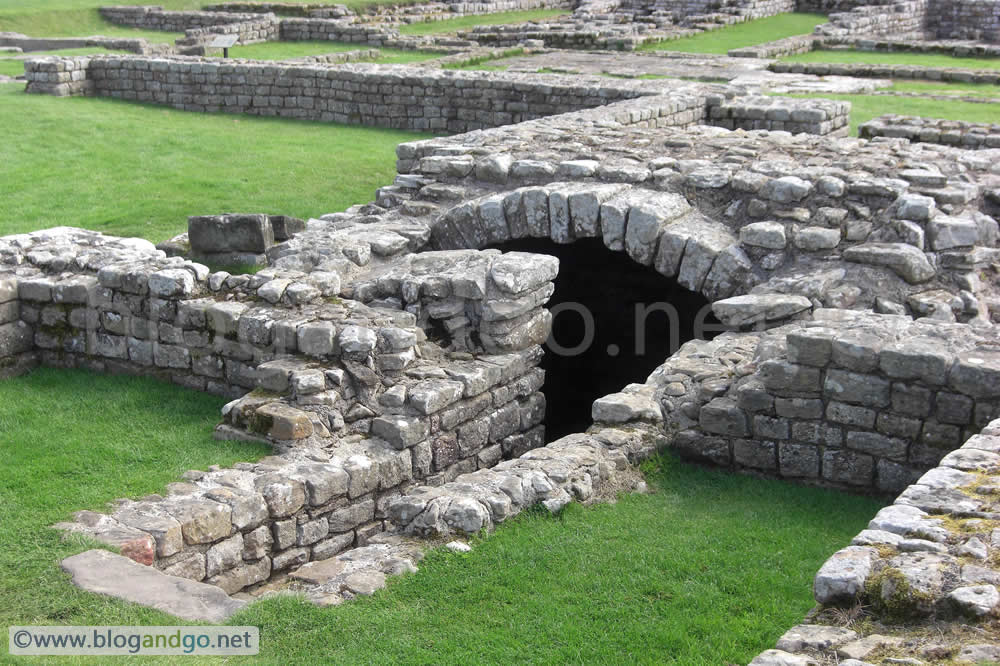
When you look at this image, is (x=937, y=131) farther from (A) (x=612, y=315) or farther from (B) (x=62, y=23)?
(B) (x=62, y=23)

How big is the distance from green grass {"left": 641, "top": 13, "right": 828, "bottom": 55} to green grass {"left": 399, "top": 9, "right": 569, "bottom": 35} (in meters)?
5.65

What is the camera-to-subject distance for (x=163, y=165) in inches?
625

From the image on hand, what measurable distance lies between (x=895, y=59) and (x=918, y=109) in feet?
25.0

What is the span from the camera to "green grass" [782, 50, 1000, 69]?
925 inches

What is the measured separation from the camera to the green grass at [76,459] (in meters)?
5.62

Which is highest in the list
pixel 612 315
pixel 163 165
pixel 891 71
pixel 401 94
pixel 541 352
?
pixel 891 71

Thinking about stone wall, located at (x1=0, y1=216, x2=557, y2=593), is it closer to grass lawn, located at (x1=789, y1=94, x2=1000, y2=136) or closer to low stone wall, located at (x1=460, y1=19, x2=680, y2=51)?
grass lawn, located at (x1=789, y1=94, x2=1000, y2=136)

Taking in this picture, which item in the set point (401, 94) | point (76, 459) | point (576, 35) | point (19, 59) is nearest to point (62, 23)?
point (19, 59)

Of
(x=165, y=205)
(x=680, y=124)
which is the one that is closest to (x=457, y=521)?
(x=165, y=205)

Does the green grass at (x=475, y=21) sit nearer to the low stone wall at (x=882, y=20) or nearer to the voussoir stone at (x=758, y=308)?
the low stone wall at (x=882, y=20)

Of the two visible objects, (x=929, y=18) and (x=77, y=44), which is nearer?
(x=77, y=44)

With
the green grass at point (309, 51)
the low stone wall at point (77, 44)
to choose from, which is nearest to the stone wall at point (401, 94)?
the green grass at point (309, 51)

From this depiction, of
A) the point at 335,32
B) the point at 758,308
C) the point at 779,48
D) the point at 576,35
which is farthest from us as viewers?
the point at 335,32

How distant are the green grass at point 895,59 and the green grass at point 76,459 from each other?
58.5 ft
